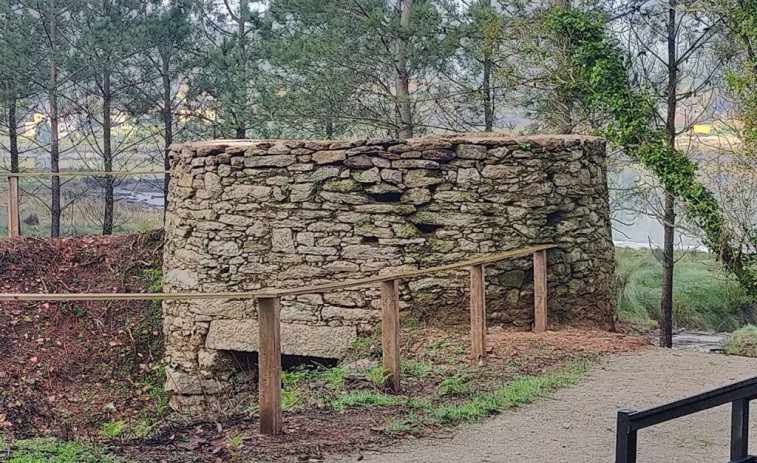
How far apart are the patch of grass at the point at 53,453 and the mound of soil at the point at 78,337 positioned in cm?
203

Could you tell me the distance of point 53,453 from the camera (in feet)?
17.3

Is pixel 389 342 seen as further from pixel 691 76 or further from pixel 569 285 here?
pixel 691 76

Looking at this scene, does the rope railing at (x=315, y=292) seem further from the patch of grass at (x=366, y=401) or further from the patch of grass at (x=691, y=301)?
the patch of grass at (x=691, y=301)

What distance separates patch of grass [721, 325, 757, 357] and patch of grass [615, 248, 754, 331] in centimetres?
265

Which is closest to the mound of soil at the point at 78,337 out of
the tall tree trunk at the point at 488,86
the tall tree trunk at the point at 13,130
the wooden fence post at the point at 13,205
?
the wooden fence post at the point at 13,205

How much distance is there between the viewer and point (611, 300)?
368 inches

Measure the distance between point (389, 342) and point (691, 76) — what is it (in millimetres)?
12640

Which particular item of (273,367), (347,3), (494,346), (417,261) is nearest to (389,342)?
(273,367)

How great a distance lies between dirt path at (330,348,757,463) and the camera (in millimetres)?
5074

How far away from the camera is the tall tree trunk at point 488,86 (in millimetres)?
16327

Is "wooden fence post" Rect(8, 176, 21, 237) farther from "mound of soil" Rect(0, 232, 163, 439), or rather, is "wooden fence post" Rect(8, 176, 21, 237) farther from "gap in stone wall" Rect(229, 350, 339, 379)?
"gap in stone wall" Rect(229, 350, 339, 379)

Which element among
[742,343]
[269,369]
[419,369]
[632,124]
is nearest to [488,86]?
[632,124]

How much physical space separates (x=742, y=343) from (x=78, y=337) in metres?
8.99

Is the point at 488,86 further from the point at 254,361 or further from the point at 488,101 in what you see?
the point at 254,361
